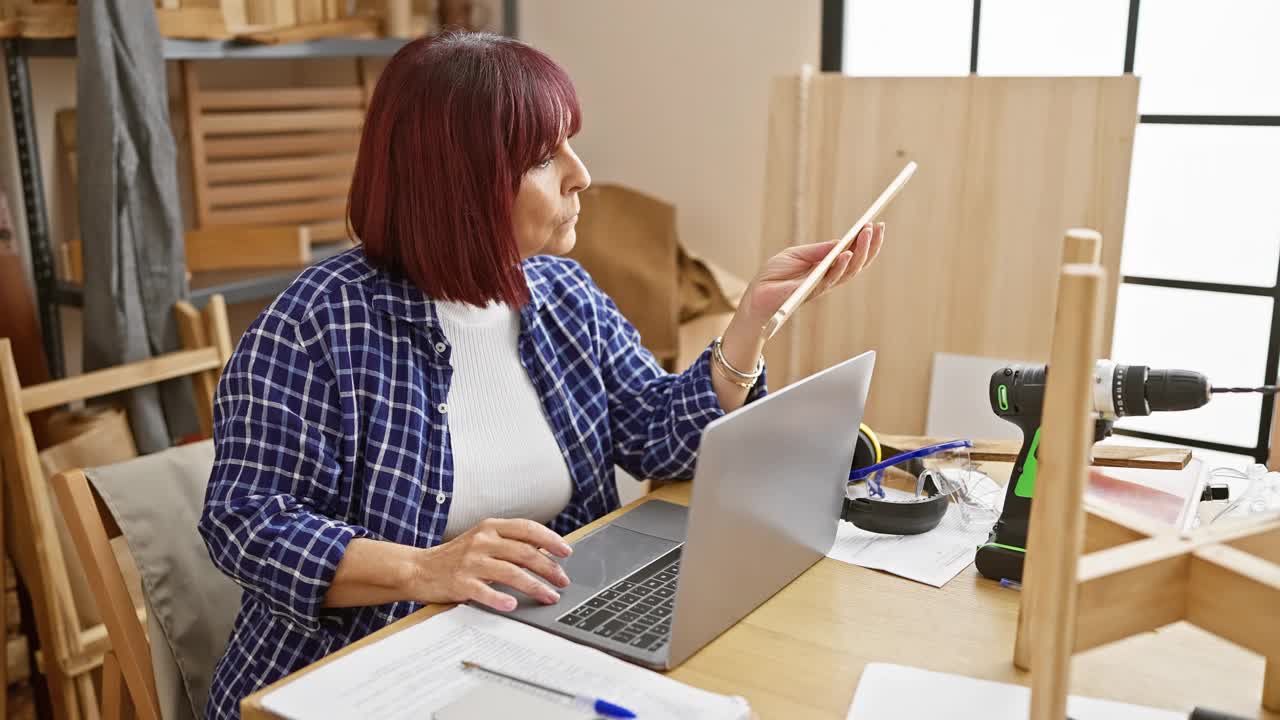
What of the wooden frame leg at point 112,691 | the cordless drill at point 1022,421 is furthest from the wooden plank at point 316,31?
the cordless drill at point 1022,421

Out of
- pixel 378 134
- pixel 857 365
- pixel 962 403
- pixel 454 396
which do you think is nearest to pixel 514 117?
pixel 378 134

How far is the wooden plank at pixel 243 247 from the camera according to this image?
2541 millimetres

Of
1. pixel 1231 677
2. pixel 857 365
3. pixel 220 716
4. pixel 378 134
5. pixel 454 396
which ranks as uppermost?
pixel 378 134

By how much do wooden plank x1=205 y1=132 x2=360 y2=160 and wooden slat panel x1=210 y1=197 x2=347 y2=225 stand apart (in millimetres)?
128

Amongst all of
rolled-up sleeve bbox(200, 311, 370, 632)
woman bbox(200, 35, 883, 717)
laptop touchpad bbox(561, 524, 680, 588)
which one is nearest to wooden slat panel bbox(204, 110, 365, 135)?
woman bbox(200, 35, 883, 717)

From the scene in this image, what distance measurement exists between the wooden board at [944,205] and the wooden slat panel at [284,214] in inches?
43.3

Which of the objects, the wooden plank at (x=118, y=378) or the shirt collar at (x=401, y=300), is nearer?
the shirt collar at (x=401, y=300)

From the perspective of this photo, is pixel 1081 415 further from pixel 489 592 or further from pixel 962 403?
pixel 962 403

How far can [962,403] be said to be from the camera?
2328mm

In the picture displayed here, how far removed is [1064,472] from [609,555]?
614 millimetres

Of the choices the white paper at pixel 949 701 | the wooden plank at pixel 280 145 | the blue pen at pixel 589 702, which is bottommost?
the white paper at pixel 949 701

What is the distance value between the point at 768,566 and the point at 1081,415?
0.45 metres

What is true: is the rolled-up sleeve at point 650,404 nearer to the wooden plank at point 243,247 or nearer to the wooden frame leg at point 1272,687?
the wooden frame leg at point 1272,687

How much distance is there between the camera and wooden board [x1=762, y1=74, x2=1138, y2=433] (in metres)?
2.17
